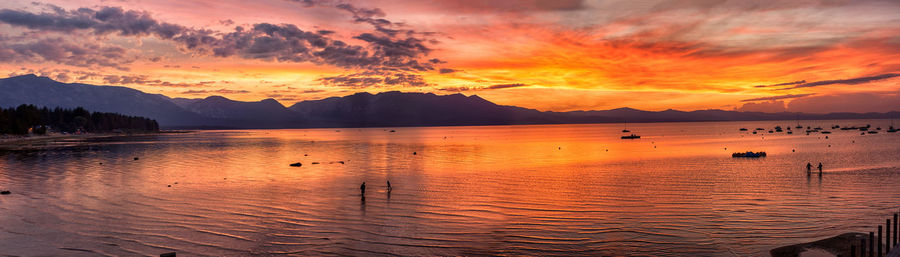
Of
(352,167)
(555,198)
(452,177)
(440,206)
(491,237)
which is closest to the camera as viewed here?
(491,237)

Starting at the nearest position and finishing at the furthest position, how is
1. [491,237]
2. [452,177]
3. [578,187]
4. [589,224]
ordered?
1. [491,237]
2. [589,224]
3. [578,187]
4. [452,177]

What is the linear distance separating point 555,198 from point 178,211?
1235 inches

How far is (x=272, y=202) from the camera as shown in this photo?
43.2m

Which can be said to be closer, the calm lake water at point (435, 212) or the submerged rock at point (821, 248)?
the submerged rock at point (821, 248)

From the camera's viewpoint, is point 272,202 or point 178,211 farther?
point 272,202

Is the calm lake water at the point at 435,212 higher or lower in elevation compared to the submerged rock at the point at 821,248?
lower

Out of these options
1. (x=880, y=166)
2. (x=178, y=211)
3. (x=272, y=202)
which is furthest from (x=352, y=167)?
(x=880, y=166)

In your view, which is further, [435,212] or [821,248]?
[435,212]

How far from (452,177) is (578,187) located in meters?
17.5

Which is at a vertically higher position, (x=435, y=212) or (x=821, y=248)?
(x=821, y=248)

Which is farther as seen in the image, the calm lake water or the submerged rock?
the calm lake water

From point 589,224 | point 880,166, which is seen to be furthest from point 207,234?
point 880,166

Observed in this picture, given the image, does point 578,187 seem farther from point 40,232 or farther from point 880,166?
point 880,166

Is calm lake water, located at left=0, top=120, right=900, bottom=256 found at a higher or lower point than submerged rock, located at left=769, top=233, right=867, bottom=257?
lower
